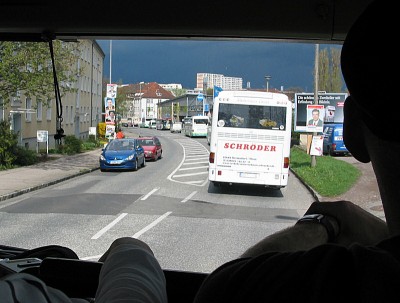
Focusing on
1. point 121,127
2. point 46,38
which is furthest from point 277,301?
point 121,127

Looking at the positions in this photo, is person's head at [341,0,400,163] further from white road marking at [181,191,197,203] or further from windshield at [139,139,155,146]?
windshield at [139,139,155,146]

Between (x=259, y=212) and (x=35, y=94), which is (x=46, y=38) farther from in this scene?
(x=35, y=94)

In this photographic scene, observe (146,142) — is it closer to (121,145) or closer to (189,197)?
(121,145)

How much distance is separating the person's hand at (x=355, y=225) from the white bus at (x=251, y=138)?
48.5 ft

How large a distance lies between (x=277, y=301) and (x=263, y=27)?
2.31 meters

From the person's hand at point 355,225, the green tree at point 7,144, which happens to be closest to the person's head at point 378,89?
the person's hand at point 355,225

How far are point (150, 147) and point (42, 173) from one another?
10237 mm

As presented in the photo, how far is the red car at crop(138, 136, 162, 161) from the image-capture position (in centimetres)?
3139

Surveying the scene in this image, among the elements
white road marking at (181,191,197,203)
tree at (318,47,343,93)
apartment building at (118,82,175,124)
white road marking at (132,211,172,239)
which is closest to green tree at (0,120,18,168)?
white road marking at (181,191,197,203)

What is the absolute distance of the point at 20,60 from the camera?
687 inches

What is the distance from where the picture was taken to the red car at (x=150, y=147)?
31.4 m

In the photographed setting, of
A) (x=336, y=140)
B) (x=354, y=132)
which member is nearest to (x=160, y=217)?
(x=336, y=140)

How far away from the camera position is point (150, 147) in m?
31.5

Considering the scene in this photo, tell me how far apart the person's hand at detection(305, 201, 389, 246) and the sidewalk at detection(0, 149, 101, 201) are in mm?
14294
